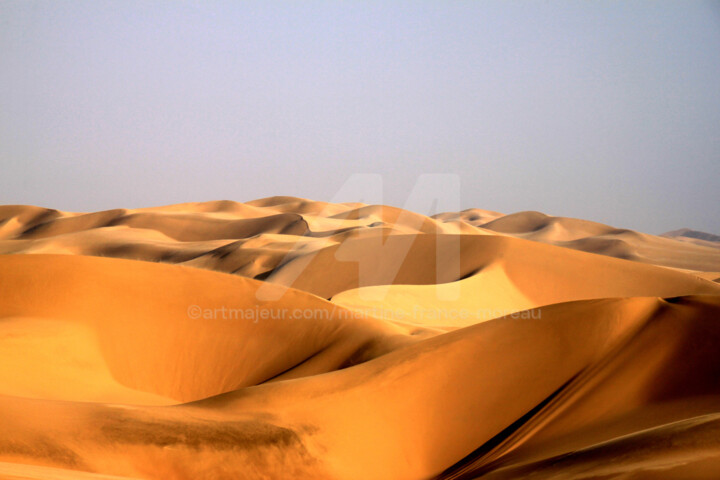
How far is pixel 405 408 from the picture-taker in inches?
298

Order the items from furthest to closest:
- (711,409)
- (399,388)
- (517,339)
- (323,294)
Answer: (323,294)
(517,339)
(399,388)
(711,409)

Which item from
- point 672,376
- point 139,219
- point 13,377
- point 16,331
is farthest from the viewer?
point 139,219

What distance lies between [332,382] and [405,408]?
91 cm

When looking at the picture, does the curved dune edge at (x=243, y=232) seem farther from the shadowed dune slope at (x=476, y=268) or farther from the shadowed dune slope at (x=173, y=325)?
A: the shadowed dune slope at (x=173, y=325)

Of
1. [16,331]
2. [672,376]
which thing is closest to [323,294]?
[16,331]

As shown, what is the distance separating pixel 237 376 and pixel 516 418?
6316 millimetres

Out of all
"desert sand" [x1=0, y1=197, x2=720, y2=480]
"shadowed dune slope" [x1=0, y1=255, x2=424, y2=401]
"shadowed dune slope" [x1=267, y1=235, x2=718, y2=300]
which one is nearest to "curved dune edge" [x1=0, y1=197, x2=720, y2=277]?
"shadowed dune slope" [x1=267, y1=235, x2=718, y2=300]

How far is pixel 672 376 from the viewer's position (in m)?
6.80

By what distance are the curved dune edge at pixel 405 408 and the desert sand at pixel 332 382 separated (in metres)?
0.02

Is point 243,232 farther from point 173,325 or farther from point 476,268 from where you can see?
point 173,325

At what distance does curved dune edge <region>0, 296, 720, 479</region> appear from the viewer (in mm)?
5605

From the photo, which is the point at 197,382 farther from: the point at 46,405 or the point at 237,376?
the point at 46,405

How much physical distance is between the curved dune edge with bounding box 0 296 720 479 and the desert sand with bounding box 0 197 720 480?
0.02m

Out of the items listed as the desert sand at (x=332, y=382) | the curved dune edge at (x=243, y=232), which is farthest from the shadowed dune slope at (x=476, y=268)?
the desert sand at (x=332, y=382)
